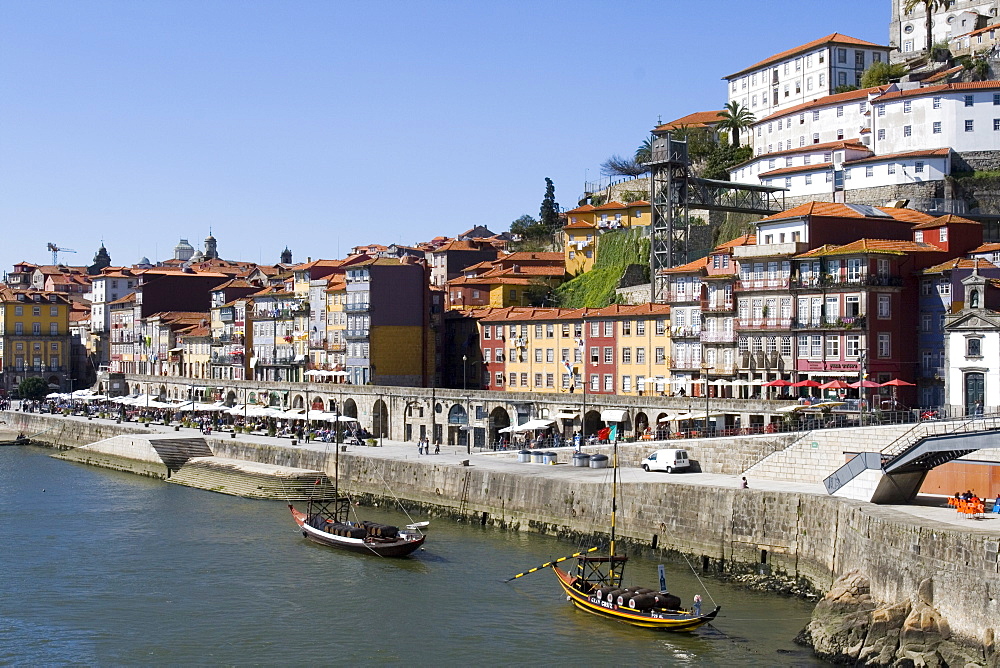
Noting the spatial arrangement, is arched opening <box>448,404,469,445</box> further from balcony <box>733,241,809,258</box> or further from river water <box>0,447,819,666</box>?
balcony <box>733,241,809,258</box>

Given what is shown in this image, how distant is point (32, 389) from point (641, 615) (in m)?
118

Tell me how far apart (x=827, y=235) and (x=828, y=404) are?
49.1 feet

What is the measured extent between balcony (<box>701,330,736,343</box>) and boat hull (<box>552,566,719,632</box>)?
107ft

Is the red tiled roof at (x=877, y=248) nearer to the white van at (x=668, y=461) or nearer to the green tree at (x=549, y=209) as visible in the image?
the white van at (x=668, y=461)

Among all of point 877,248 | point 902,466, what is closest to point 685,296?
point 877,248

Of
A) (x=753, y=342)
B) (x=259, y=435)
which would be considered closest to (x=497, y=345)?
(x=259, y=435)

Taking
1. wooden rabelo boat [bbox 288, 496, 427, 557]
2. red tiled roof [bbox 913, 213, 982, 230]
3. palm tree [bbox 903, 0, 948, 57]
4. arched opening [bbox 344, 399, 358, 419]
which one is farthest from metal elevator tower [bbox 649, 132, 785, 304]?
wooden rabelo boat [bbox 288, 496, 427, 557]

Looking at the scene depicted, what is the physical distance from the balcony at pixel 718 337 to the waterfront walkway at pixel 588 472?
475 inches

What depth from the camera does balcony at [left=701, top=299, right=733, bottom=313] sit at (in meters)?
73.6

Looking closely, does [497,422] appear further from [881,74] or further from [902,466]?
[881,74]

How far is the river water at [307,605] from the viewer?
126 ft

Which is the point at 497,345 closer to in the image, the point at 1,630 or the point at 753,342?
the point at 753,342

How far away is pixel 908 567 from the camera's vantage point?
36.9 metres

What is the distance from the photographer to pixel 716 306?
7456 cm
